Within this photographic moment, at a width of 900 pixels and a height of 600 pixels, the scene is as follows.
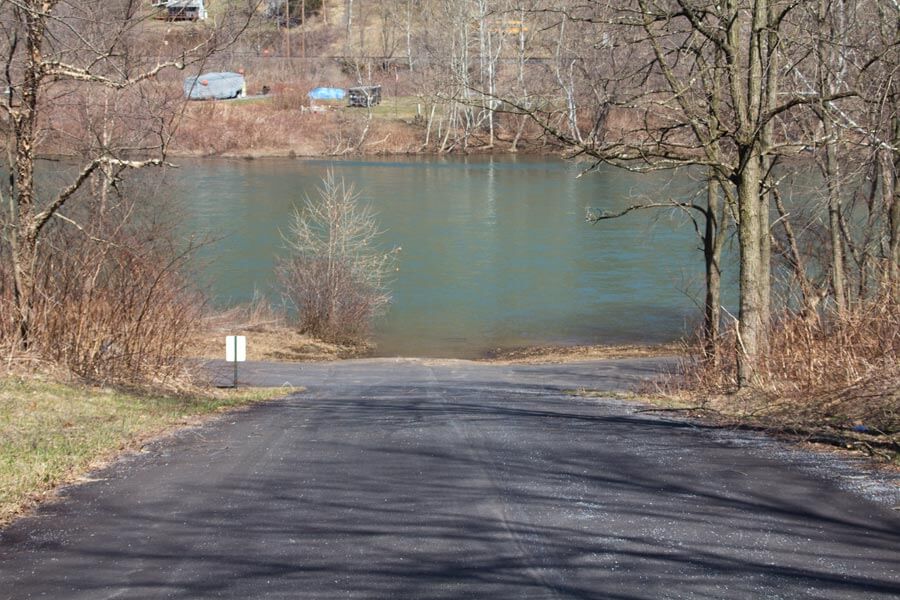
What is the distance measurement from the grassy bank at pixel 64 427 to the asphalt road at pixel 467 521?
0.30 metres

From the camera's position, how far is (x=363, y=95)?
72625 millimetres

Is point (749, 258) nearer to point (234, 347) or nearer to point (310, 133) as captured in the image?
point (234, 347)

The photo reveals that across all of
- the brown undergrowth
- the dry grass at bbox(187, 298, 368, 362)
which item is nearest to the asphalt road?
the brown undergrowth

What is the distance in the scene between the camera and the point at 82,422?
31.5 feet

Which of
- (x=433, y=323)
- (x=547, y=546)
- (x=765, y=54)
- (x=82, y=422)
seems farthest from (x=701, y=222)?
(x=547, y=546)

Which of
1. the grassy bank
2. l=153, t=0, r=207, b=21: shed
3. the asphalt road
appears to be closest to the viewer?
the asphalt road

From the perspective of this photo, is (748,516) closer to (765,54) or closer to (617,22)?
(617,22)

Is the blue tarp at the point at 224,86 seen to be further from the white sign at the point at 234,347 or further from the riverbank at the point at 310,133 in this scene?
the white sign at the point at 234,347

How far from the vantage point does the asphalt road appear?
198 inches

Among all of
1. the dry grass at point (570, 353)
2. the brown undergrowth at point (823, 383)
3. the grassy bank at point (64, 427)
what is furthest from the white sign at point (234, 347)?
the dry grass at point (570, 353)

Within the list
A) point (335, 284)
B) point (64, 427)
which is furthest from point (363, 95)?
point (64, 427)

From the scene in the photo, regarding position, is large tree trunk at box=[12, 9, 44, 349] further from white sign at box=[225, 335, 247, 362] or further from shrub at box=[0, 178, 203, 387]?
white sign at box=[225, 335, 247, 362]

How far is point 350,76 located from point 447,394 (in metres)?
66.7

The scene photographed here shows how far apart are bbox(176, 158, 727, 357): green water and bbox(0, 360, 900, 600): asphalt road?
15.6m
